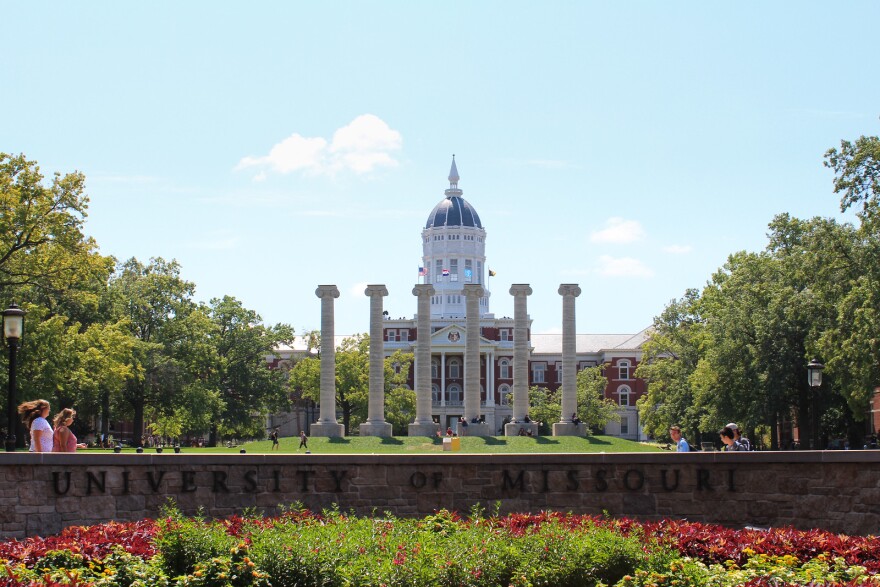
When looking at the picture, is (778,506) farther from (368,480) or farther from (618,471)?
(368,480)

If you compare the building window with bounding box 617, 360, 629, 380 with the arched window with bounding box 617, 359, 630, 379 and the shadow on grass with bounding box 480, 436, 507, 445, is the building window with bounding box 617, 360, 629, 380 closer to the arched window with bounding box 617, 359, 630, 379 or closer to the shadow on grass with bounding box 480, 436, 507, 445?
the arched window with bounding box 617, 359, 630, 379

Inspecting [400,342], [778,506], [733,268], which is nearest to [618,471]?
[778,506]

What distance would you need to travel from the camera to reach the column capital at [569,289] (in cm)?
7894

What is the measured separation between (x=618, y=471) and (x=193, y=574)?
10119 mm

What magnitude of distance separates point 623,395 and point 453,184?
5499cm

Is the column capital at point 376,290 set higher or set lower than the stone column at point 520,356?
higher

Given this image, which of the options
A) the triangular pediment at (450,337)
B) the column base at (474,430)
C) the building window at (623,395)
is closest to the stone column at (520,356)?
the column base at (474,430)

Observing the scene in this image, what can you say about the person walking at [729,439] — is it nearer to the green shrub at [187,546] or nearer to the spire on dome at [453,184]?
the green shrub at [187,546]

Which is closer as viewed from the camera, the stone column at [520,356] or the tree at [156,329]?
the tree at [156,329]

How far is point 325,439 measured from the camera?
7181cm

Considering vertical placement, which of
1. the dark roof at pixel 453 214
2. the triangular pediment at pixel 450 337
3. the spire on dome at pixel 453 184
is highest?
the spire on dome at pixel 453 184

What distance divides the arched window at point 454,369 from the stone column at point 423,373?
184 feet

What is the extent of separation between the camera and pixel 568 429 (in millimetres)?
74750

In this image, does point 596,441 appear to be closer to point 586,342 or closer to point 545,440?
point 545,440
